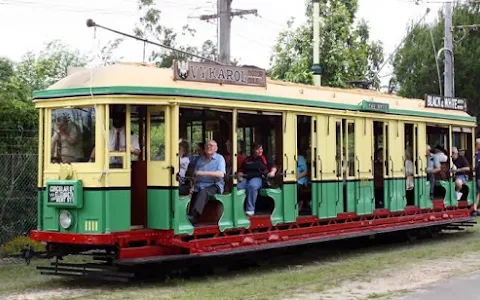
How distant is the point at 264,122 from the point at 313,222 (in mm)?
2022

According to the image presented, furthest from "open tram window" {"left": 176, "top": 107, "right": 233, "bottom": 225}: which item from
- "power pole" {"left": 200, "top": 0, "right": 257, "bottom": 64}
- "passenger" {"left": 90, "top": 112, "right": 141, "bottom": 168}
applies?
"power pole" {"left": 200, "top": 0, "right": 257, "bottom": 64}

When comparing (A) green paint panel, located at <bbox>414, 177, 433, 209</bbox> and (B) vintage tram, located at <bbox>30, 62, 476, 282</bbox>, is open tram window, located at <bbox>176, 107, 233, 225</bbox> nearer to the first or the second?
(B) vintage tram, located at <bbox>30, 62, 476, 282</bbox>

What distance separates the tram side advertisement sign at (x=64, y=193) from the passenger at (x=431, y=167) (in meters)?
8.89

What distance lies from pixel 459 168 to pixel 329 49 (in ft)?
29.9

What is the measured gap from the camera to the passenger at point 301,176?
45.0 ft

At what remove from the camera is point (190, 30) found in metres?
44.2

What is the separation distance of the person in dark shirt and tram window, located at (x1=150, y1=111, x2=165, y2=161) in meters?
1.70

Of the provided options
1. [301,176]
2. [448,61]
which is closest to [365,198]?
[301,176]

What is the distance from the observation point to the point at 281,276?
11797 mm

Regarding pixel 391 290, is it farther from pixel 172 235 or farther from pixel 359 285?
pixel 172 235

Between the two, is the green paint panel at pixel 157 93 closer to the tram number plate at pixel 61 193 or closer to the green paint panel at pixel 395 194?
the tram number plate at pixel 61 193

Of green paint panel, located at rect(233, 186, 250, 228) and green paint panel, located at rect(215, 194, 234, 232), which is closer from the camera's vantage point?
green paint panel, located at rect(215, 194, 234, 232)

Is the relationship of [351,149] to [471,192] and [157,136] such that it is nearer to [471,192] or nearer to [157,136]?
[157,136]

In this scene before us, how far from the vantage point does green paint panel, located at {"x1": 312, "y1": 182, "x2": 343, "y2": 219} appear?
13773 mm
